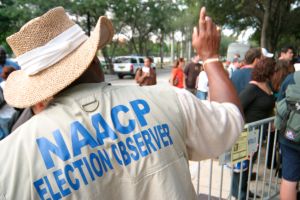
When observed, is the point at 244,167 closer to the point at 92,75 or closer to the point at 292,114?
the point at 292,114

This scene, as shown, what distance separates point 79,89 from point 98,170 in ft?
0.93

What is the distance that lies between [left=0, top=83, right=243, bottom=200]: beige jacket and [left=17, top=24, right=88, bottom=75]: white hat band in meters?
0.12

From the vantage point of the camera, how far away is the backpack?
286cm

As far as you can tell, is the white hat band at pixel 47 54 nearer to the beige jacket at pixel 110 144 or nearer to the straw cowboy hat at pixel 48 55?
the straw cowboy hat at pixel 48 55

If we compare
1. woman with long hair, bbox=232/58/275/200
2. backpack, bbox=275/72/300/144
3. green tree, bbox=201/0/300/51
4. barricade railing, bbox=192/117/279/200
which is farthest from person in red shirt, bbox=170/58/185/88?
green tree, bbox=201/0/300/51

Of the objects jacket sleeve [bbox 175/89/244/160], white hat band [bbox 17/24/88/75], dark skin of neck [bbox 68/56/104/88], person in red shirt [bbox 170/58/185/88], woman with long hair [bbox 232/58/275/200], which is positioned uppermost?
white hat band [bbox 17/24/88/75]

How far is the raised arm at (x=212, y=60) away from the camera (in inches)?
51.5

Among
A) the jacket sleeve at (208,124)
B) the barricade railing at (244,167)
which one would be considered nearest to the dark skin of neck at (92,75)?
the jacket sleeve at (208,124)

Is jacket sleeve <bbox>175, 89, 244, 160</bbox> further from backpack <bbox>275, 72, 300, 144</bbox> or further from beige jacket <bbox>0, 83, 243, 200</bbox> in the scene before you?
backpack <bbox>275, 72, 300, 144</bbox>

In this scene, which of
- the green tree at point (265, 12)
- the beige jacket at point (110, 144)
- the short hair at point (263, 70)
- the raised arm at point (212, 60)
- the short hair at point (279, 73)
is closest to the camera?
the beige jacket at point (110, 144)

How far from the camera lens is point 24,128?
40.1 inches

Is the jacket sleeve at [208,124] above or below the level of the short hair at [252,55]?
above

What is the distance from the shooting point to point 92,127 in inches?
41.6

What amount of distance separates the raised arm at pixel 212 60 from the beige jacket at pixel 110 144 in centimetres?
8
